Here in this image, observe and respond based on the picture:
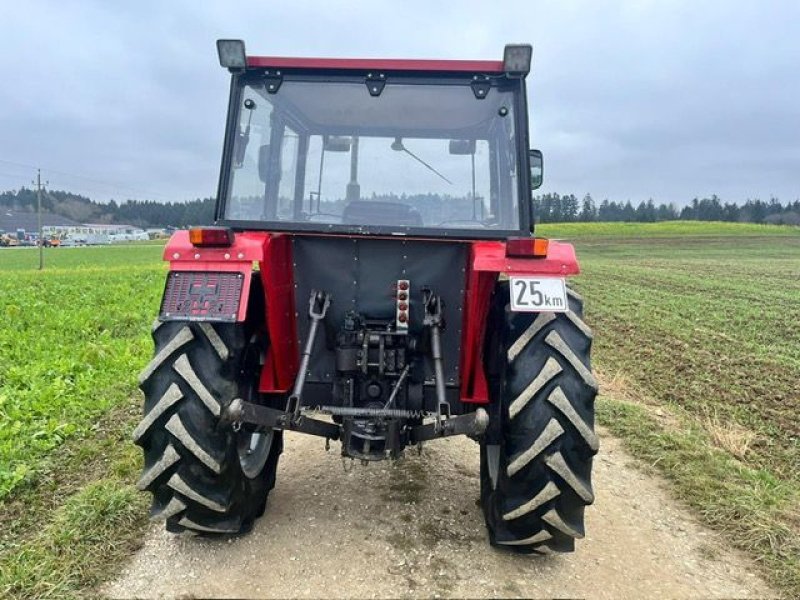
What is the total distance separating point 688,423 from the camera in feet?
18.7

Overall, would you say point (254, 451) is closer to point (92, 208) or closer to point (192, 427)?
point (192, 427)

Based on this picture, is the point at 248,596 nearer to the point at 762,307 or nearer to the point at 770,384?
the point at 770,384

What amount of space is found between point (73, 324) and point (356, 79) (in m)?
8.56

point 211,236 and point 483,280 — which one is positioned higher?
point 211,236

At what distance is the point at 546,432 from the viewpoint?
295cm

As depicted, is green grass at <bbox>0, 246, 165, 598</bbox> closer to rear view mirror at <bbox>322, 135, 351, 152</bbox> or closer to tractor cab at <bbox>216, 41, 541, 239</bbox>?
tractor cab at <bbox>216, 41, 541, 239</bbox>

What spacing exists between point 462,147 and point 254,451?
6.90ft

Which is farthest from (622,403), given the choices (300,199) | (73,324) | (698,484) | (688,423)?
(73,324)

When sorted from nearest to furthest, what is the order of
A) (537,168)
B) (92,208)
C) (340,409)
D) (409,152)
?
(340,409) < (409,152) < (537,168) < (92,208)

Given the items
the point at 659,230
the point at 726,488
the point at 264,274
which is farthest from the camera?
the point at 659,230

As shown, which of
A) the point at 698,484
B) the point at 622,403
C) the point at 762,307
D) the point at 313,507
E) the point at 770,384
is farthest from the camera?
the point at 762,307

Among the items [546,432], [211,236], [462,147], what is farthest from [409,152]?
[546,432]

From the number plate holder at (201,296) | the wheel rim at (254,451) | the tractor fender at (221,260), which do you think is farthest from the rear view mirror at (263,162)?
the wheel rim at (254,451)

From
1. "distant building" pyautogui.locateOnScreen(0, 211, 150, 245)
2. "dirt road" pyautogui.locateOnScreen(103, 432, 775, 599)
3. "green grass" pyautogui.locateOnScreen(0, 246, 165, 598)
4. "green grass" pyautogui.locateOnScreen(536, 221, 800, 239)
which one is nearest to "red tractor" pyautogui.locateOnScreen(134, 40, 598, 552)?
"dirt road" pyautogui.locateOnScreen(103, 432, 775, 599)
